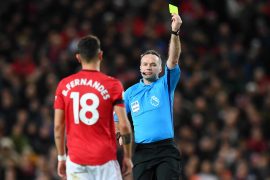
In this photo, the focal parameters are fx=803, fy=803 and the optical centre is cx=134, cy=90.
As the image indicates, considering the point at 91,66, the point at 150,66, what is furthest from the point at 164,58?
the point at 91,66

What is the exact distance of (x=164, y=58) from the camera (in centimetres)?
1838

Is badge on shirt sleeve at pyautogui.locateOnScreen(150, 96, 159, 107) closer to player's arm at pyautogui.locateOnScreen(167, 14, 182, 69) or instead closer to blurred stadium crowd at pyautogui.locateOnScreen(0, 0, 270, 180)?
player's arm at pyautogui.locateOnScreen(167, 14, 182, 69)

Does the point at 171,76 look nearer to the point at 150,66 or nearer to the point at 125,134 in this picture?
the point at 150,66

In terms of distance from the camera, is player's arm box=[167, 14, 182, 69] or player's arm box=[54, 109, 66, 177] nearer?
player's arm box=[54, 109, 66, 177]

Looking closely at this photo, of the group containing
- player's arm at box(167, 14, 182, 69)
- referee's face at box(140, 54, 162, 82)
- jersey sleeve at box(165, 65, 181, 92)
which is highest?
player's arm at box(167, 14, 182, 69)

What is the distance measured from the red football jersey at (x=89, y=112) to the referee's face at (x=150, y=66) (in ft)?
4.52

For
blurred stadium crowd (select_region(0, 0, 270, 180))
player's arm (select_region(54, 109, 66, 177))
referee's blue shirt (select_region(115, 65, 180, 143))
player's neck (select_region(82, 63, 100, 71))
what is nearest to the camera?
player's arm (select_region(54, 109, 66, 177))

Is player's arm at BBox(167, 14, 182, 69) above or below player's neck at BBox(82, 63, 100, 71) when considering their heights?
above

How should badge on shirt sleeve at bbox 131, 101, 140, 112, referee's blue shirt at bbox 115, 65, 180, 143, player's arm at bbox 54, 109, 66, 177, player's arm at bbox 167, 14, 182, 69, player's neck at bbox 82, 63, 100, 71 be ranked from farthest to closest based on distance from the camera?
badge on shirt sleeve at bbox 131, 101, 140, 112, referee's blue shirt at bbox 115, 65, 180, 143, player's arm at bbox 167, 14, 182, 69, player's neck at bbox 82, 63, 100, 71, player's arm at bbox 54, 109, 66, 177

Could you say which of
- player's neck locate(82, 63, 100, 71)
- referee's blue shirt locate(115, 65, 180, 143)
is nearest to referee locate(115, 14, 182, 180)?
referee's blue shirt locate(115, 65, 180, 143)

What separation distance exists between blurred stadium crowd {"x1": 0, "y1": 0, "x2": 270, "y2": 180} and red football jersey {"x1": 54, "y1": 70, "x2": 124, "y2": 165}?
6583 millimetres

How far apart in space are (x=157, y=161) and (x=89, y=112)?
59.2 inches

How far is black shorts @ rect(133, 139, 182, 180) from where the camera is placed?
8973 mm

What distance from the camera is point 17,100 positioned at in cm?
1652
